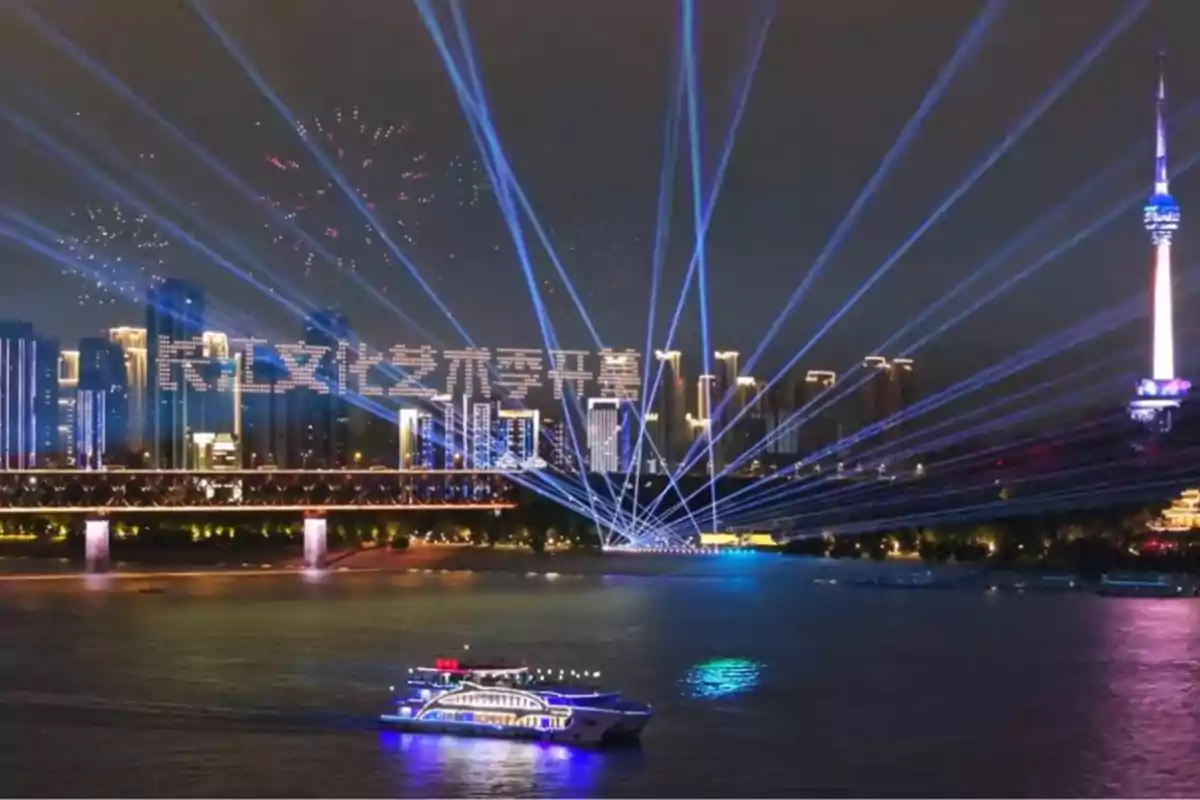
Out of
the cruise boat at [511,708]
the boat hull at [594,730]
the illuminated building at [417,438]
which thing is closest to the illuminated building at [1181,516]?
the illuminated building at [417,438]

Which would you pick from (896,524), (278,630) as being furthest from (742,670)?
(896,524)

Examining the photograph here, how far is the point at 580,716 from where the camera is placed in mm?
11570

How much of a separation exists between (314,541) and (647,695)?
2064cm

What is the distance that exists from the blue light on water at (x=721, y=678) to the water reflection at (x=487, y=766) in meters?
2.47

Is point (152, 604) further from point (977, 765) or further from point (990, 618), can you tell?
point (977, 765)

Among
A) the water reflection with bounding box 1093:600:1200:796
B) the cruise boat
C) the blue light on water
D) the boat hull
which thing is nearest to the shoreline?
the water reflection with bounding box 1093:600:1200:796

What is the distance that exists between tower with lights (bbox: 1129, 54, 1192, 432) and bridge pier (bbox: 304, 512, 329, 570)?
18.5 metres

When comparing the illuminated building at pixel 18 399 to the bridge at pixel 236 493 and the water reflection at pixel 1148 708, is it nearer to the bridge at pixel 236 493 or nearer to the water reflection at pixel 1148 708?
the bridge at pixel 236 493

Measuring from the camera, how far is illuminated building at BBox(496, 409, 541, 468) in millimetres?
39562

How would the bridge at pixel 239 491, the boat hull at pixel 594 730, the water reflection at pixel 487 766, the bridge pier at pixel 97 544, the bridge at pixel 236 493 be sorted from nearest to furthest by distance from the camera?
the water reflection at pixel 487 766, the boat hull at pixel 594 730, the bridge pier at pixel 97 544, the bridge at pixel 236 493, the bridge at pixel 239 491

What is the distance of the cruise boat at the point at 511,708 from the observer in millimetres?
11523

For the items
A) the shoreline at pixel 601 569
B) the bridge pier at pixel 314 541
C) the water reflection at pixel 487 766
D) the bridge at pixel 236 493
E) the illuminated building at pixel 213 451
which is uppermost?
the illuminated building at pixel 213 451

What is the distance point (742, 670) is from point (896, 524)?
69.4 feet

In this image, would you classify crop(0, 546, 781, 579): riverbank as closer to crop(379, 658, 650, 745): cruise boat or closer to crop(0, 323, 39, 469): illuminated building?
crop(0, 323, 39, 469): illuminated building
